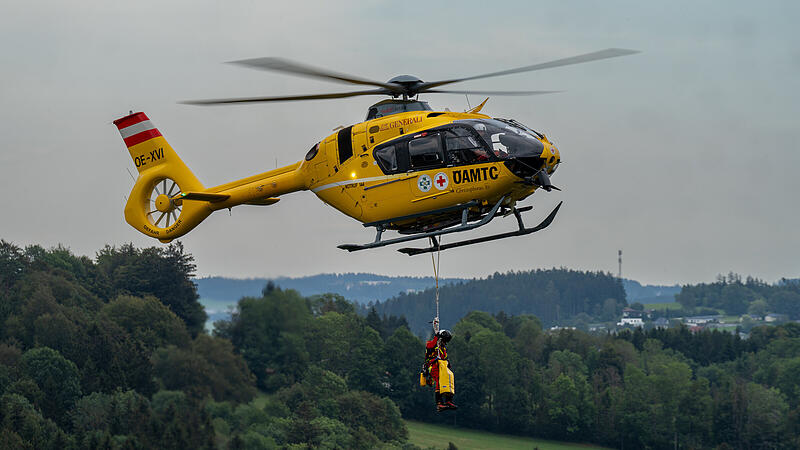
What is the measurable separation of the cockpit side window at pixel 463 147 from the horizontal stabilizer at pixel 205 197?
9178 millimetres

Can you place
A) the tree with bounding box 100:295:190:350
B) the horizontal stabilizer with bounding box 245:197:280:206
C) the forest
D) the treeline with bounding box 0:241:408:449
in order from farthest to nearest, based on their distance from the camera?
the tree with bounding box 100:295:190:350 < the forest < the treeline with bounding box 0:241:408:449 < the horizontal stabilizer with bounding box 245:197:280:206

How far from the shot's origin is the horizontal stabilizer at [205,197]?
127 feet

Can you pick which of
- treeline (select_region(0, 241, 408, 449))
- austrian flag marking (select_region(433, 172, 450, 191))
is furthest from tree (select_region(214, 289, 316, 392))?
austrian flag marking (select_region(433, 172, 450, 191))

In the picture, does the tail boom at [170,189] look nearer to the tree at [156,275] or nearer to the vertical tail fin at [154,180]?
the vertical tail fin at [154,180]

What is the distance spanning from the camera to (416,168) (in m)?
34.8

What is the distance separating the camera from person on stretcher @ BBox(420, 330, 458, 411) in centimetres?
3397

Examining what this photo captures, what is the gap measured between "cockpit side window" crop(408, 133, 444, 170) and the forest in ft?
180

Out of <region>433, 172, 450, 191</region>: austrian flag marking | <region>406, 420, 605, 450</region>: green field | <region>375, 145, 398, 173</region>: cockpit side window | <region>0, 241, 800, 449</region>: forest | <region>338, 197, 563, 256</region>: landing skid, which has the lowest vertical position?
<region>406, 420, 605, 450</region>: green field

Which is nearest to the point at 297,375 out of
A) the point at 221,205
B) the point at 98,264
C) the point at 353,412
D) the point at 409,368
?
the point at 353,412

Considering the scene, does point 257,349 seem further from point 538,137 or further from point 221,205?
point 538,137

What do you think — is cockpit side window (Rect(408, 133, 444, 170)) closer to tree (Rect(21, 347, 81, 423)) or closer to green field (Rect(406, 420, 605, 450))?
tree (Rect(21, 347, 81, 423))

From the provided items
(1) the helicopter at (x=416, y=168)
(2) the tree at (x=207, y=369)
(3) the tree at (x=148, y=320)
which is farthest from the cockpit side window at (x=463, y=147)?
(3) the tree at (x=148, y=320)

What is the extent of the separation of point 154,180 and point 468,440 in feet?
353

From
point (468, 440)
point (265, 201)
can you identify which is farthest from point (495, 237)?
point (468, 440)
